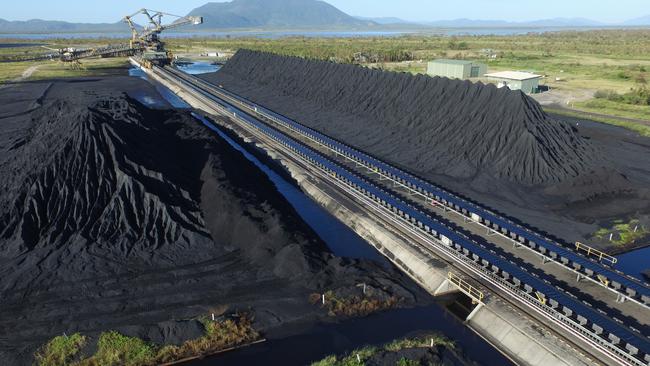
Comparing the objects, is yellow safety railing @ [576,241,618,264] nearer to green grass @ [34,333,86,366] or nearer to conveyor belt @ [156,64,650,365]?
conveyor belt @ [156,64,650,365]

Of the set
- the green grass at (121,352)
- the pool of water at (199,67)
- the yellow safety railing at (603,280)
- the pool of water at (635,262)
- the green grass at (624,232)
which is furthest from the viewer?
the pool of water at (199,67)

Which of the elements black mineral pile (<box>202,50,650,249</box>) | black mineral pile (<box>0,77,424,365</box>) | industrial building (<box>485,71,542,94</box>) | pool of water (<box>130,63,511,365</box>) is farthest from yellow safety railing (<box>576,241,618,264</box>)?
industrial building (<box>485,71,542,94</box>)

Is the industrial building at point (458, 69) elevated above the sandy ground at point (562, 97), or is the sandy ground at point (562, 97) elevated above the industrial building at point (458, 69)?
the industrial building at point (458, 69)

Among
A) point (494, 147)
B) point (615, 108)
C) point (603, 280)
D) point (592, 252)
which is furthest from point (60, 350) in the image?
point (615, 108)

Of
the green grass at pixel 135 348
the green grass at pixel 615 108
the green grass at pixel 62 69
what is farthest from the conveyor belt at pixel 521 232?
the green grass at pixel 62 69

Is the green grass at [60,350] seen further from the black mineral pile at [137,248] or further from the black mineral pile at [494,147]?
the black mineral pile at [494,147]

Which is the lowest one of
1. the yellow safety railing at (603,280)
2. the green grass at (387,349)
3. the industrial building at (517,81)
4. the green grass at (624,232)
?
the green grass at (387,349)

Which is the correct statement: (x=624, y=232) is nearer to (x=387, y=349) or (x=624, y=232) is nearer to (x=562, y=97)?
(x=387, y=349)

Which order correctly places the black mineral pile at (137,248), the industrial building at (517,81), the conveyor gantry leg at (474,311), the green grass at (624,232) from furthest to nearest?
1. the industrial building at (517,81)
2. the green grass at (624,232)
3. the conveyor gantry leg at (474,311)
4. the black mineral pile at (137,248)
